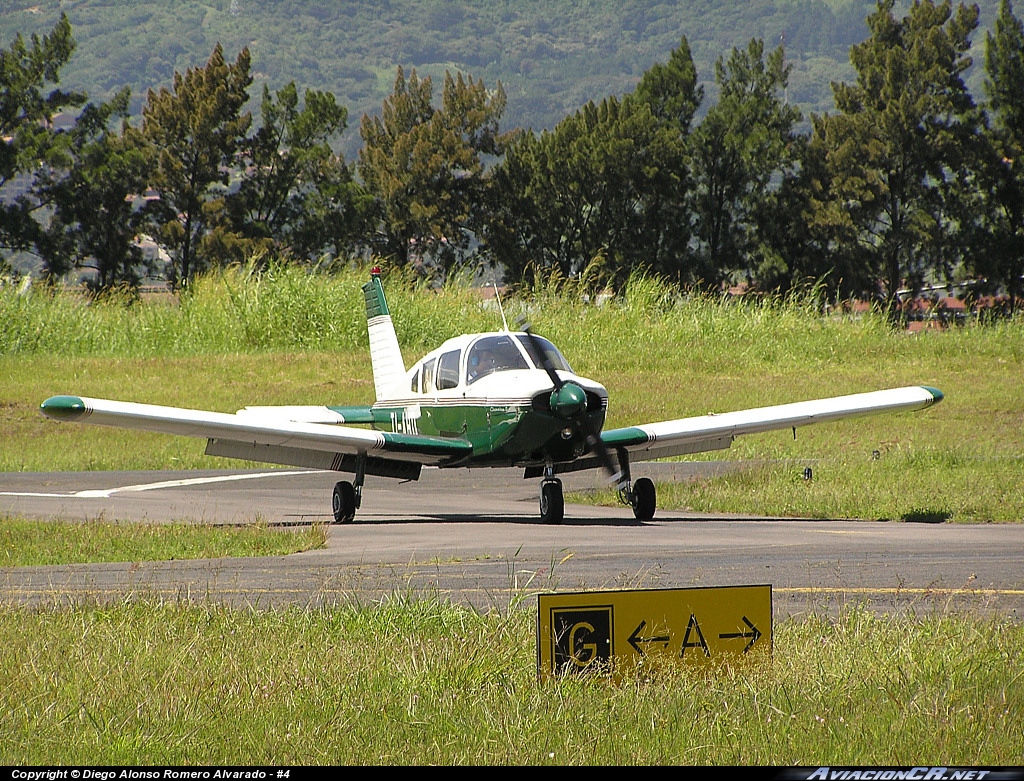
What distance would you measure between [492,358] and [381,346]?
5.20 m

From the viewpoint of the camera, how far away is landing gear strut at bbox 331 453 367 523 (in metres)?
17.6

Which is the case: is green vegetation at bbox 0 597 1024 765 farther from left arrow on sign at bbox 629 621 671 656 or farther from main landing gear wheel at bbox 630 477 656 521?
main landing gear wheel at bbox 630 477 656 521

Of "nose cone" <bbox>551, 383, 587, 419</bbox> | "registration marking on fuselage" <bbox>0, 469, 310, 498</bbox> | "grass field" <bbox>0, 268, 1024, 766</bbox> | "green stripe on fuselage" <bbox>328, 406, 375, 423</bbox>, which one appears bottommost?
"registration marking on fuselage" <bbox>0, 469, 310, 498</bbox>

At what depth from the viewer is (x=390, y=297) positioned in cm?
4453

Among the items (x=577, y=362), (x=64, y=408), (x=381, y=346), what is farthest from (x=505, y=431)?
(x=577, y=362)

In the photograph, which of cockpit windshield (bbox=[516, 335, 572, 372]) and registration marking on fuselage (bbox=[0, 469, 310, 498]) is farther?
registration marking on fuselage (bbox=[0, 469, 310, 498])

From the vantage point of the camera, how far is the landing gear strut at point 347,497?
17.6 metres

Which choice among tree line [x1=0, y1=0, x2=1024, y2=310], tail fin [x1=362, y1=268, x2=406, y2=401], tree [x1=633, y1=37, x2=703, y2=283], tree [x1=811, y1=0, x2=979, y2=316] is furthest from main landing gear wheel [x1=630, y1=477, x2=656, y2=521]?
tree [x1=633, y1=37, x2=703, y2=283]

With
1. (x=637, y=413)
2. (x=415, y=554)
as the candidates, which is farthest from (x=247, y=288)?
(x=415, y=554)

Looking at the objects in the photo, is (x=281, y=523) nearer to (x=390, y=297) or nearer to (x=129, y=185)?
(x=390, y=297)

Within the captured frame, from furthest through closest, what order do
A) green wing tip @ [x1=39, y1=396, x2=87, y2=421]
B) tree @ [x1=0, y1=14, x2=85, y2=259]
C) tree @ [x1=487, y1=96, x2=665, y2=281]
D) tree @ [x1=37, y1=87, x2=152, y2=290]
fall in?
tree @ [x1=487, y1=96, x2=665, y2=281], tree @ [x1=37, y1=87, x2=152, y2=290], tree @ [x1=0, y1=14, x2=85, y2=259], green wing tip @ [x1=39, y1=396, x2=87, y2=421]

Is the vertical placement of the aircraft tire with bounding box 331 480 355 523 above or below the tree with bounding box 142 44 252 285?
below

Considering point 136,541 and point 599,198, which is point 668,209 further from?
point 136,541

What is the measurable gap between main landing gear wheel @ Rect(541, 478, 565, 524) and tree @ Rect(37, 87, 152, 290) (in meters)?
47.9
